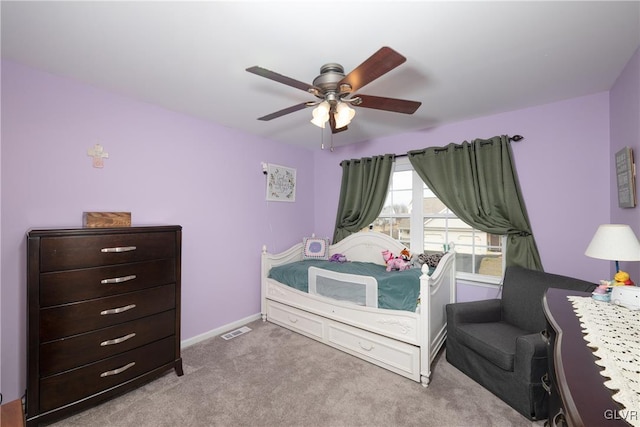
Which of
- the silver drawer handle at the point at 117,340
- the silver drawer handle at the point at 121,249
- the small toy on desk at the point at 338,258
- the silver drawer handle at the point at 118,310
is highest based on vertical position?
the silver drawer handle at the point at 121,249

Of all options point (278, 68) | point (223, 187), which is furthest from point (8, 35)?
point (223, 187)

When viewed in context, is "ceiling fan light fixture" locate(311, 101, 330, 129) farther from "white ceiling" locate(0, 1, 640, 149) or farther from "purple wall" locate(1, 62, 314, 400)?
"purple wall" locate(1, 62, 314, 400)

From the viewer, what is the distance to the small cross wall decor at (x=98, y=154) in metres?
2.13

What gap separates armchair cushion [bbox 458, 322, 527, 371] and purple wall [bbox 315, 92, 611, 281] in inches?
32.6

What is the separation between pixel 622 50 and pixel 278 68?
2.15 meters

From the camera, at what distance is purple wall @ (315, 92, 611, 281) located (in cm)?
229

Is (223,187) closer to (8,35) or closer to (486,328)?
(8,35)

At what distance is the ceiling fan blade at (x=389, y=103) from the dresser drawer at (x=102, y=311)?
202 centimetres

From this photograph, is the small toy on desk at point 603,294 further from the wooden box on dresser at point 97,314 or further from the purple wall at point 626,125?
the wooden box on dresser at point 97,314

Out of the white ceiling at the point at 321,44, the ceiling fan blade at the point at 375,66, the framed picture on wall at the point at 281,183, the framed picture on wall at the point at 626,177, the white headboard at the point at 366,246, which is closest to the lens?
the ceiling fan blade at the point at 375,66

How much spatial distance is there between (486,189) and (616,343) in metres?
2.01

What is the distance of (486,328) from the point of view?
2209mm

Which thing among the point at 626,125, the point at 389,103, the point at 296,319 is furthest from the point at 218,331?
the point at 626,125

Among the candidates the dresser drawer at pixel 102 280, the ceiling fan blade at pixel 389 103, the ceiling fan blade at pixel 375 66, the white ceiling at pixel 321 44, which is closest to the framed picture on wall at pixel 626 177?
the white ceiling at pixel 321 44
